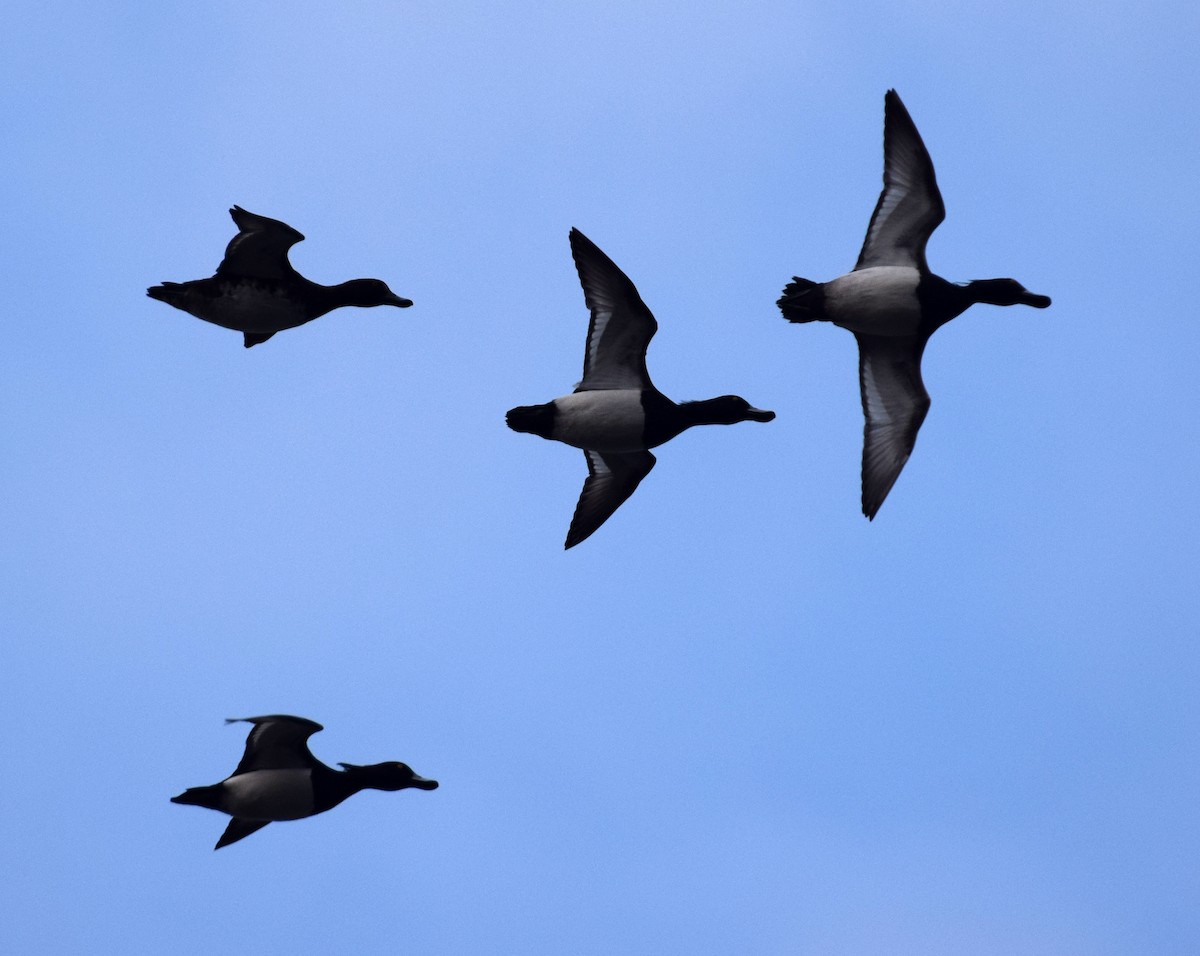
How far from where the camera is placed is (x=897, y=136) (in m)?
18.7

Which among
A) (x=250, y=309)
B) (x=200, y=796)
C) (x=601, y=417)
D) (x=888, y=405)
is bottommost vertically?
(x=200, y=796)

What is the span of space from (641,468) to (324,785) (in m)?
5.43

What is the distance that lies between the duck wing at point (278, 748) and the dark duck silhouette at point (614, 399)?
422 cm

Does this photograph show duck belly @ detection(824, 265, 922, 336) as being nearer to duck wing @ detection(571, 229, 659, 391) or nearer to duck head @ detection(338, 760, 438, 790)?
duck wing @ detection(571, 229, 659, 391)

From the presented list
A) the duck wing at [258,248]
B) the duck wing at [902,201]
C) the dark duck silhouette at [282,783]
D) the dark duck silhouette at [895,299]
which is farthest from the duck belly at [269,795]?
the duck wing at [902,201]

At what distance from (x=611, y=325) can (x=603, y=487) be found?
2270 mm

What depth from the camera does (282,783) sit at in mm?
17641


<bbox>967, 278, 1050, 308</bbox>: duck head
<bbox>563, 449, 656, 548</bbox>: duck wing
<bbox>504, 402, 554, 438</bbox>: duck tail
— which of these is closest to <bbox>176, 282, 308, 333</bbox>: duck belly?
<bbox>504, 402, 554, 438</bbox>: duck tail

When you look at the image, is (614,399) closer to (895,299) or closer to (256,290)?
(895,299)

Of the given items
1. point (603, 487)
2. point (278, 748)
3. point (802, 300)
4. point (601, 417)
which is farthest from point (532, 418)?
point (278, 748)

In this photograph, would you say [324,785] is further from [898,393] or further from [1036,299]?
[1036,299]

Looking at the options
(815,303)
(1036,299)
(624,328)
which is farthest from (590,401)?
(1036,299)

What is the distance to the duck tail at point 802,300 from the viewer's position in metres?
19.0

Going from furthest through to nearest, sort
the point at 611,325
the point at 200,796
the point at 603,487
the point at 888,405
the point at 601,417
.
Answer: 1. the point at 603,487
2. the point at 888,405
3. the point at 611,325
4. the point at 601,417
5. the point at 200,796
